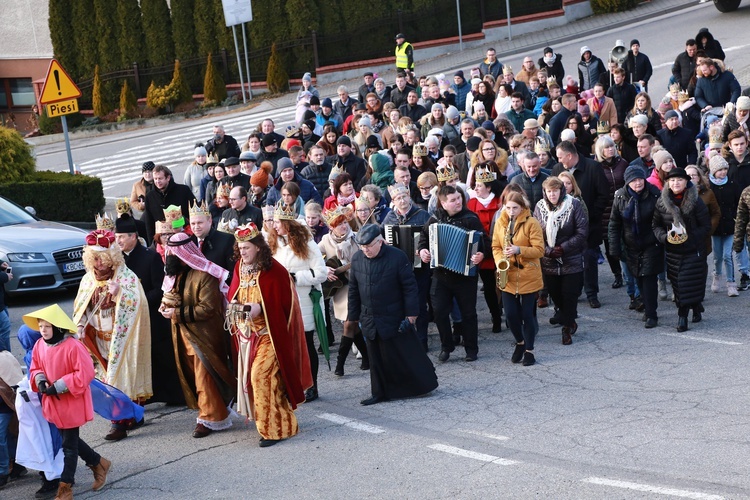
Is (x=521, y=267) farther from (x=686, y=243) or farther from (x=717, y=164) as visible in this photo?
(x=717, y=164)

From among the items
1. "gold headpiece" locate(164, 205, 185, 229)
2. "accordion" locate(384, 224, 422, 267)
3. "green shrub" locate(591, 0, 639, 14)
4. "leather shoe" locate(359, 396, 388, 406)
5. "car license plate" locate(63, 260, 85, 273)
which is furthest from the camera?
"green shrub" locate(591, 0, 639, 14)

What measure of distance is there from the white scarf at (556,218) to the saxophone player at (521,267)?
2.30 feet

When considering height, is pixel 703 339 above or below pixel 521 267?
below

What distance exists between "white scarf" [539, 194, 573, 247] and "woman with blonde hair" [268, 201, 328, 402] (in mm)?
2730

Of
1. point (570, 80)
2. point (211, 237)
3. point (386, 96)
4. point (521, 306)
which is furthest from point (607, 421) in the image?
point (386, 96)

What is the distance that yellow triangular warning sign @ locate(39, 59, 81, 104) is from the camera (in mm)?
20234

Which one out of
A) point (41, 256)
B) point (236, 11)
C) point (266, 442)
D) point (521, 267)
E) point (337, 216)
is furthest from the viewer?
point (236, 11)

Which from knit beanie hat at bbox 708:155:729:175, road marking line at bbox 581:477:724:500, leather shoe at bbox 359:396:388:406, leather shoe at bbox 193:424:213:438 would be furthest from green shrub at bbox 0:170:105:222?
road marking line at bbox 581:477:724:500

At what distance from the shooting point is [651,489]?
8062 millimetres

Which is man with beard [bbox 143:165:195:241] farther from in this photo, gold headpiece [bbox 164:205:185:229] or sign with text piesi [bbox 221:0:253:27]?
sign with text piesi [bbox 221:0:253:27]

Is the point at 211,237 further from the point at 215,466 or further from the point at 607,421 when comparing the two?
the point at 607,421

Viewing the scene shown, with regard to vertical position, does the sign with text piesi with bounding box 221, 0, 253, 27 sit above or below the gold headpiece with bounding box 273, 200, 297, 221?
above

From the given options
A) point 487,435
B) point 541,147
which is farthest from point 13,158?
point 487,435

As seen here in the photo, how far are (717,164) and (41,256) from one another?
961 centimetres
